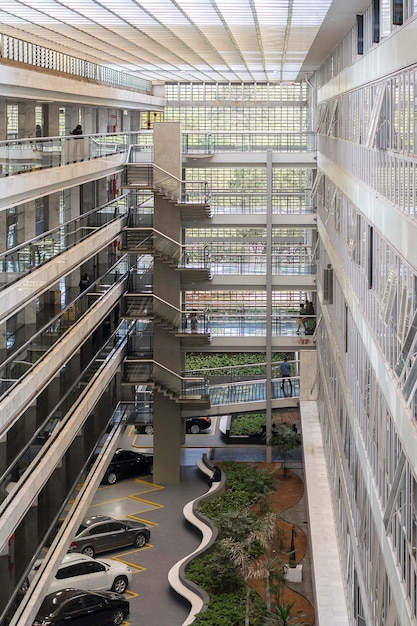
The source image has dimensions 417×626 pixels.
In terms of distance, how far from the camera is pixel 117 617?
22859mm

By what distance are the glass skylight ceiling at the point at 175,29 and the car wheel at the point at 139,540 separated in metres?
11.7

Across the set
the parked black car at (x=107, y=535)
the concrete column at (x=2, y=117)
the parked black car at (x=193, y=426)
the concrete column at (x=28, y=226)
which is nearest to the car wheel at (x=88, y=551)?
the parked black car at (x=107, y=535)

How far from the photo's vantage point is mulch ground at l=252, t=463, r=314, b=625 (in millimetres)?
23203

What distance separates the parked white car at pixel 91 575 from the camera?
24156mm

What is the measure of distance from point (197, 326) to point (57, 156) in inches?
480

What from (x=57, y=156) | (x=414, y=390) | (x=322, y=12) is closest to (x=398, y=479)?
(x=414, y=390)

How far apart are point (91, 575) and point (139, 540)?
3091 millimetres

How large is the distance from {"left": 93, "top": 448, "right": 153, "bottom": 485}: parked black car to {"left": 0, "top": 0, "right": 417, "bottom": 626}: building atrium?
0.88m

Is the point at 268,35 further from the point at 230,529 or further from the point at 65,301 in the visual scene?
the point at 230,529

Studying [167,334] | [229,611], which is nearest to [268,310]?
[167,334]

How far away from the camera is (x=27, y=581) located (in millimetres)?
18344

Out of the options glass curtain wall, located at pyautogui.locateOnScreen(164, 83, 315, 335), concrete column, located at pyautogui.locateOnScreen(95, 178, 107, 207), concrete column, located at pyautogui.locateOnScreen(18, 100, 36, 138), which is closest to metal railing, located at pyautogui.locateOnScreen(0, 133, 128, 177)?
concrete column, located at pyautogui.locateOnScreen(18, 100, 36, 138)

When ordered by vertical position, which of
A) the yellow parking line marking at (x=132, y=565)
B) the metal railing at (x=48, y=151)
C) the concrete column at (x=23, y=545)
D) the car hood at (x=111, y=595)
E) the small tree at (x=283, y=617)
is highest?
the metal railing at (x=48, y=151)

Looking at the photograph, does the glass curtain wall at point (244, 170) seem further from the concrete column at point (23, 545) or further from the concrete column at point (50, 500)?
the concrete column at point (23, 545)
